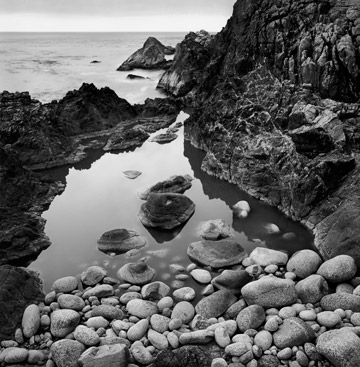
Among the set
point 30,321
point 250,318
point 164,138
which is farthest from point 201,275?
point 164,138

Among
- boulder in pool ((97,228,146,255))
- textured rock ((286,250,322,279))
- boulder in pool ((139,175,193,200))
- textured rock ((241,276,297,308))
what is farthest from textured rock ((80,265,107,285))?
textured rock ((286,250,322,279))

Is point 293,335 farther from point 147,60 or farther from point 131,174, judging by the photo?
point 147,60

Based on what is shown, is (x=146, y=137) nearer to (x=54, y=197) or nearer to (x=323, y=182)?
(x=54, y=197)

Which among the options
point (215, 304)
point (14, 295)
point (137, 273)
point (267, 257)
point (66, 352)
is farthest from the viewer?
point (267, 257)

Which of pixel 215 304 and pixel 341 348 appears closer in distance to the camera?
pixel 341 348

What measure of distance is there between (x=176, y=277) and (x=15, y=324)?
515cm

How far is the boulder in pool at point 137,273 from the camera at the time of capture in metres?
13.0

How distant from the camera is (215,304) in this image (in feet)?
37.5

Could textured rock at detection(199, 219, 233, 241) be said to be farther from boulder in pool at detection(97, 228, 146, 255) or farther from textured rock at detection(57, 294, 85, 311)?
textured rock at detection(57, 294, 85, 311)

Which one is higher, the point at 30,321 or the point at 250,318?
the point at 250,318

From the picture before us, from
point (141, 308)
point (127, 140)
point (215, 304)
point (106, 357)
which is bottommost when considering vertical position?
point (141, 308)

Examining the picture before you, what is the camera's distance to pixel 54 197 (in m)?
19.3

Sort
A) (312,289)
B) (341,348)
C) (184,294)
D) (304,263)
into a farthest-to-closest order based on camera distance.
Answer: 1. (304,263)
2. (184,294)
3. (312,289)
4. (341,348)

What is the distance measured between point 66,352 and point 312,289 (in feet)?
23.6
